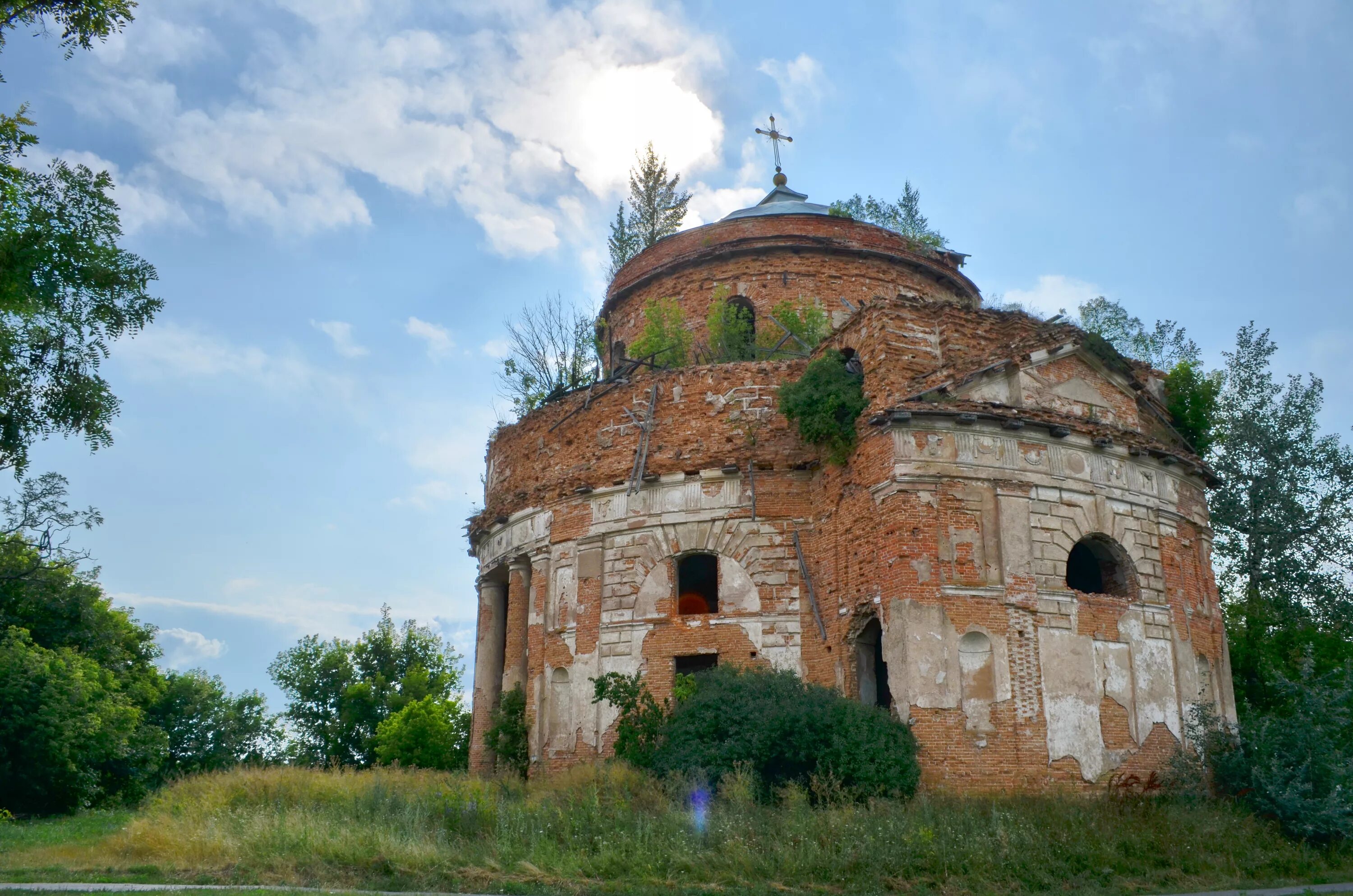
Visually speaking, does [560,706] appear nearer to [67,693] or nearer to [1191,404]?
[1191,404]

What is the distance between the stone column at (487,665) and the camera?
20.1 meters

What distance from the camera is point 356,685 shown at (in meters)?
34.6

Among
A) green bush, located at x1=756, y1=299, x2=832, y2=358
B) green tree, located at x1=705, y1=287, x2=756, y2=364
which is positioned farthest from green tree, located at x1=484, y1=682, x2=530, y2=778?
green bush, located at x1=756, y1=299, x2=832, y2=358

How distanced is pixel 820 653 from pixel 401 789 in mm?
6538

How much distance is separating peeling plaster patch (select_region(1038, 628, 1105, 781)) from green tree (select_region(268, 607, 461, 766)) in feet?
78.6

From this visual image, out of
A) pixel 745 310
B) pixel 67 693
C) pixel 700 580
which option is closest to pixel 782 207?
pixel 745 310

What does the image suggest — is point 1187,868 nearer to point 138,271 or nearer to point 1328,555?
point 138,271

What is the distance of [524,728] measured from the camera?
1855 centimetres

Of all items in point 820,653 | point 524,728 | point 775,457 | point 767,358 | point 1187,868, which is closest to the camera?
point 1187,868

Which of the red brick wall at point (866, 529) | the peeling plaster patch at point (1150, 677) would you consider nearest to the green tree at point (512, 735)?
the red brick wall at point (866, 529)

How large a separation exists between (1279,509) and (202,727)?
3369cm

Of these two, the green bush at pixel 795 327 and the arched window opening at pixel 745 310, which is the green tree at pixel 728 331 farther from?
the green bush at pixel 795 327

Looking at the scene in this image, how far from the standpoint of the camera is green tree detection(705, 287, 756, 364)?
20906mm

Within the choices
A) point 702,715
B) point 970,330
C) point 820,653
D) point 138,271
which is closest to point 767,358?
point 970,330
